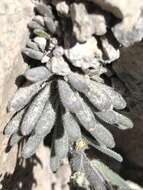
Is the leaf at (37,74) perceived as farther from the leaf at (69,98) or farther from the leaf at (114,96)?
the leaf at (114,96)

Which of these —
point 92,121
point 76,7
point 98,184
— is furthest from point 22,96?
point 98,184

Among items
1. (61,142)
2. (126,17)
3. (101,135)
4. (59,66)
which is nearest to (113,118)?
(101,135)

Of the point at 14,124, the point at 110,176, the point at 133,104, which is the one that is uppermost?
the point at 14,124

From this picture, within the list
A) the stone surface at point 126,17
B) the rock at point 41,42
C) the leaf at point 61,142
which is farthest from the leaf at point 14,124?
the stone surface at point 126,17

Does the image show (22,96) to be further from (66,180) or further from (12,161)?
(66,180)

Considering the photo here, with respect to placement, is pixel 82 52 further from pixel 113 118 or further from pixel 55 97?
pixel 113 118

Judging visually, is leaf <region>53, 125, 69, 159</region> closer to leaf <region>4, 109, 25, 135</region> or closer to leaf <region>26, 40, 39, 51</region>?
leaf <region>4, 109, 25, 135</region>

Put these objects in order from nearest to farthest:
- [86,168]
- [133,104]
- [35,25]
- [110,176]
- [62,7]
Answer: [62,7]
[35,25]
[86,168]
[110,176]
[133,104]
